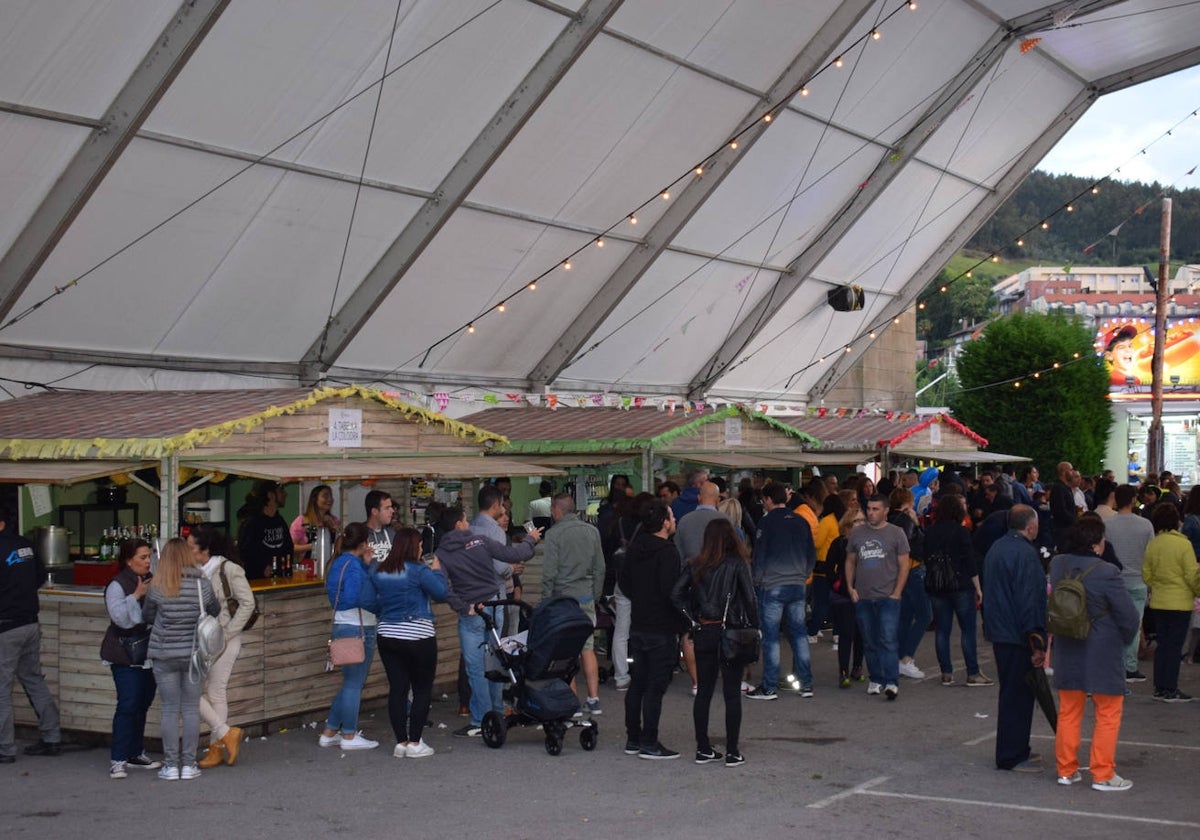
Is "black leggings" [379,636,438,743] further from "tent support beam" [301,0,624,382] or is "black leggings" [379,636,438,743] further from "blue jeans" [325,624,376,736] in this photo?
"tent support beam" [301,0,624,382]

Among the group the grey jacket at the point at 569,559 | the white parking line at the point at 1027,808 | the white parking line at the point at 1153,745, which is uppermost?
the grey jacket at the point at 569,559

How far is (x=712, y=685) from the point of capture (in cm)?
765

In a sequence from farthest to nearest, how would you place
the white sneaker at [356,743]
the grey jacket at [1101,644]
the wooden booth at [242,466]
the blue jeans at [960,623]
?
the blue jeans at [960,623], the wooden booth at [242,466], the white sneaker at [356,743], the grey jacket at [1101,644]

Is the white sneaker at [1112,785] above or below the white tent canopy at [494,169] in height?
below

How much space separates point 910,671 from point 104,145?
26.2ft

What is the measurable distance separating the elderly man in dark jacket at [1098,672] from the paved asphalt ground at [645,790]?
0.15 meters

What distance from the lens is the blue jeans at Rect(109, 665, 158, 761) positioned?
7586mm

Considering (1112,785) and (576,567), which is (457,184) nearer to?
(576,567)

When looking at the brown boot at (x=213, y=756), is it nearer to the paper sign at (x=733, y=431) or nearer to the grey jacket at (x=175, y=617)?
the grey jacket at (x=175, y=617)

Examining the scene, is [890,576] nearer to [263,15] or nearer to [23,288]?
[263,15]

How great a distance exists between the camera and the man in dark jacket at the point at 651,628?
7.75m

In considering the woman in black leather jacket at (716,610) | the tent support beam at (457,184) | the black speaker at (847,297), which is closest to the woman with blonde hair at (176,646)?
the woman in black leather jacket at (716,610)

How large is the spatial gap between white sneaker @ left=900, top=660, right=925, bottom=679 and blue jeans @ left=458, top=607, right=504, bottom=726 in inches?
147

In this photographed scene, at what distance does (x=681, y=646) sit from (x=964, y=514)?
8.11 ft
